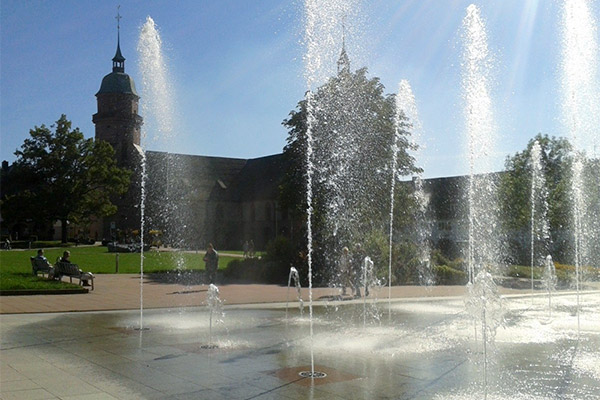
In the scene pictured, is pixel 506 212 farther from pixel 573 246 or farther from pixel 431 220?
pixel 431 220

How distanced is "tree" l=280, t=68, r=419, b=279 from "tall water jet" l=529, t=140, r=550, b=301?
1408 centimetres

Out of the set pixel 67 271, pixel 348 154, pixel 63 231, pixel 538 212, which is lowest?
pixel 67 271

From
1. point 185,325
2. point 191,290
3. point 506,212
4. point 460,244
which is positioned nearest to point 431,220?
point 460,244

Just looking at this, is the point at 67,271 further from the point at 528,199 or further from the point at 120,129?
the point at 120,129

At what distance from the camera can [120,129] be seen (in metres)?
85.1

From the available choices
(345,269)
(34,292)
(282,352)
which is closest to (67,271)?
(34,292)

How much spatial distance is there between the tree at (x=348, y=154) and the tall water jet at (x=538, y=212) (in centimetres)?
1408

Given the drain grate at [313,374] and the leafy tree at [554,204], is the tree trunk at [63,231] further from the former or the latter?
the drain grate at [313,374]

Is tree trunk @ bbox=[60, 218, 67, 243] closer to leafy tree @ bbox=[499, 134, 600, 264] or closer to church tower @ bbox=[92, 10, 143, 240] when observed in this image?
church tower @ bbox=[92, 10, 143, 240]

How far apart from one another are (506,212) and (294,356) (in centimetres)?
3658

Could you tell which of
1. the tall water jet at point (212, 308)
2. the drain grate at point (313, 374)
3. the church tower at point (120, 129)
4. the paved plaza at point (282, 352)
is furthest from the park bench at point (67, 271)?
the church tower at point (120, 129)

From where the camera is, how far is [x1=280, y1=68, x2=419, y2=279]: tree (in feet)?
101

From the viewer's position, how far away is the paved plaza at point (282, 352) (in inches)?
267

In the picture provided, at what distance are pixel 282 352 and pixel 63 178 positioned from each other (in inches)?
2484
